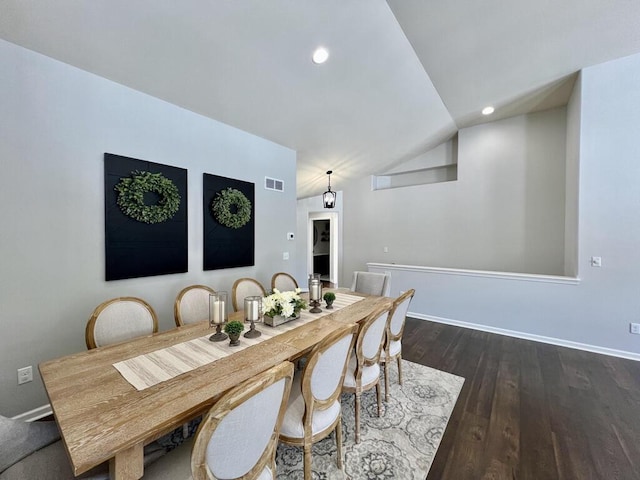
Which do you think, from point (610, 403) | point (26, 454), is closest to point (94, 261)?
point (26, 454)

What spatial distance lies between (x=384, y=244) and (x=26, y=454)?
19.4 feet

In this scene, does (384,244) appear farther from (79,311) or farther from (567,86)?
(79,311)

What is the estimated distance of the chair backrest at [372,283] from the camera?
3430mm

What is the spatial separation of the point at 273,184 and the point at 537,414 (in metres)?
3.95

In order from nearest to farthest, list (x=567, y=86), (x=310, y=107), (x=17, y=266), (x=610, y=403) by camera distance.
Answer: (x=17, y=266), (x=610, y=403), (x=310, y=107), (x=567, y=86)

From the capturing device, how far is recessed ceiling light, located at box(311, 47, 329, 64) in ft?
8.89

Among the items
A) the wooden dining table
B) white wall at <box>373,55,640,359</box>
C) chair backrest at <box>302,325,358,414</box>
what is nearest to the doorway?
white wall at <box>373,55,640,359</box>

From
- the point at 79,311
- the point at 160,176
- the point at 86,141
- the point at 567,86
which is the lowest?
the point at 79,311

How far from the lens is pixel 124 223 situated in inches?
101

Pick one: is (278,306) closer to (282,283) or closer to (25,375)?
(282,283)

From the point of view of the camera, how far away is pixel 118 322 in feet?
6.09

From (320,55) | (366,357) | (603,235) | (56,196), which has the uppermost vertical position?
(320,55)

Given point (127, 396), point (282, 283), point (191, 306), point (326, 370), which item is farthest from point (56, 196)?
→ point (326, 370)

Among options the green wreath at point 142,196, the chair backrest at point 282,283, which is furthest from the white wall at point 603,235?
the green wreath at point 142,196
